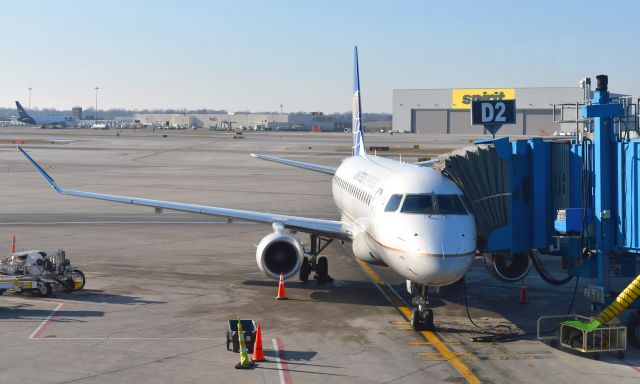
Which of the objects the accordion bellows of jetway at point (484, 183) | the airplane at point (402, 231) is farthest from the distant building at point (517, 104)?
the accordion bellows of jetway at point (484, 183)

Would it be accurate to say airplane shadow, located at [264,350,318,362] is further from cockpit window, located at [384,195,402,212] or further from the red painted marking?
cockpit window, located at [384,195,402,212]

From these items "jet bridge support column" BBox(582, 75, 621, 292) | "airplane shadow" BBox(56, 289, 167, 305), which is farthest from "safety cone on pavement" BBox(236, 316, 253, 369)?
"jet bridge support column" BBox(582, 75, 621, 292)

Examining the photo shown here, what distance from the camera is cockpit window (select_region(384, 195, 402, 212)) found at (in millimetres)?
21984

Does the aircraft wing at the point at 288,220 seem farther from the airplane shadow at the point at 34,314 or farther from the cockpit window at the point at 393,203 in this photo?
the airplane shadow at the point at 34,314

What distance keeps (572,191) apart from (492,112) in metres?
12.0

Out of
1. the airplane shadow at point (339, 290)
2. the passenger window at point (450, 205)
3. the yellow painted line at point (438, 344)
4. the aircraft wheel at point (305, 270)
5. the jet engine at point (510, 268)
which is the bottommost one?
the yellow painted line at point (438, 344)

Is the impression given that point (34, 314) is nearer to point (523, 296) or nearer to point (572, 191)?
point (523, 296)

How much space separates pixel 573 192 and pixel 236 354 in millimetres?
9740

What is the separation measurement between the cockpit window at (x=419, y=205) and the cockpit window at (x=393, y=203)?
297 mm

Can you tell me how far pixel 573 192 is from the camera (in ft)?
72.6

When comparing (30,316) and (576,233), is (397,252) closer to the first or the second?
(576,233)

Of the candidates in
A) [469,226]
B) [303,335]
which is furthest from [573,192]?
[303,335]

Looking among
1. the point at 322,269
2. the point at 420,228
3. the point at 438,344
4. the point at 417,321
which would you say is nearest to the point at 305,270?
the point at 322,269

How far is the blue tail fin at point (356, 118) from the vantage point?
40000 millimetres
